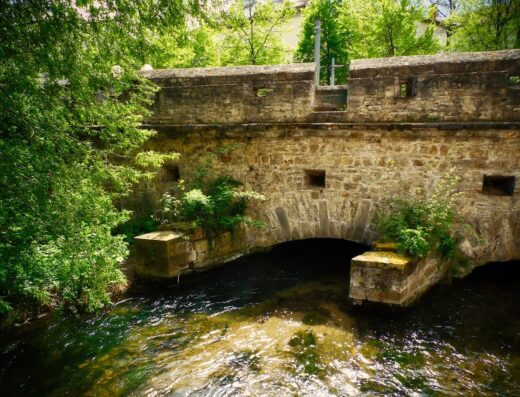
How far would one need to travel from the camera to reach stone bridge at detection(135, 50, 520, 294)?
17.9 ft

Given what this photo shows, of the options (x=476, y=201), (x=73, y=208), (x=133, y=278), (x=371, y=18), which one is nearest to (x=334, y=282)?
(x=476, y=201)

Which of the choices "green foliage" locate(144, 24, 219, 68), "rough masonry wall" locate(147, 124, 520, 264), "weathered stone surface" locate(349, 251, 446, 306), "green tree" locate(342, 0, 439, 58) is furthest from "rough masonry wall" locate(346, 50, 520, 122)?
"green tree" locate(342, 0, 439, 58)

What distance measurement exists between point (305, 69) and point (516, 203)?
13.8 feet

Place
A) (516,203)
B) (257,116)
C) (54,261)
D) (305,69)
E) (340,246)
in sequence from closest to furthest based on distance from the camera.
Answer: (54,261), (516,203), (305,69), (257,116), (340,246)

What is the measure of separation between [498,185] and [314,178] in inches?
125

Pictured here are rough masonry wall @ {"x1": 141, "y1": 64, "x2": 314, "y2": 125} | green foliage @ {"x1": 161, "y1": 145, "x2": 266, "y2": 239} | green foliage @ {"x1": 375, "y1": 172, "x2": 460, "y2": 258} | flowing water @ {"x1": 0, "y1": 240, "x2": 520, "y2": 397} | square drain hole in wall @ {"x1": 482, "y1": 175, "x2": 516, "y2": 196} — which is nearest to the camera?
flowing water @ {"x1": 0, "y1": 240, "x2": 520, "y2": 397}

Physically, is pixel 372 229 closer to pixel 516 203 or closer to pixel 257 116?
pixel 516 203

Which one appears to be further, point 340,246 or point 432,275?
point 340,246

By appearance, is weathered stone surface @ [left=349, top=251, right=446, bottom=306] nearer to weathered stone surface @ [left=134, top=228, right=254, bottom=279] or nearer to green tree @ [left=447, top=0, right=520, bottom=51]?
weathered stone surface @ [left=134, top=228, right=254, bottom=279]

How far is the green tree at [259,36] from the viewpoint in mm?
13805

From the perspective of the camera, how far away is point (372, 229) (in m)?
6.10

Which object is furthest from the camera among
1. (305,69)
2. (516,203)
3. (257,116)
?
(257,116)

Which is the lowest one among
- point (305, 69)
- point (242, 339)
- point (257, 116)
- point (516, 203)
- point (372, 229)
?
point (242, 339)

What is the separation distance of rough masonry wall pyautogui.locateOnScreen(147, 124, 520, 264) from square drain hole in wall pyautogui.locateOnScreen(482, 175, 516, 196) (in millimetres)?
98
